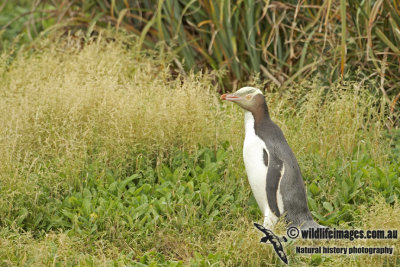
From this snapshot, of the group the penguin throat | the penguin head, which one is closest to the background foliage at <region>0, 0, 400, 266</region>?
the penguin throat

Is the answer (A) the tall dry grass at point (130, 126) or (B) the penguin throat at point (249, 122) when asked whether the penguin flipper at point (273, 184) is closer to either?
(B) the penguin throat at point (249, 122)

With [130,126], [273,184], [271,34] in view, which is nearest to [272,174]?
[273,184]

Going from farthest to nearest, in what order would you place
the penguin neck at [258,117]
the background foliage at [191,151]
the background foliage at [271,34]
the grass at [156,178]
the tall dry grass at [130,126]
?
the background foliage at [271,34] < the tall dry grass at [130,126] < the penguin neck at [258,117] < the background foliage at [191,151] < the grass at [156,178]

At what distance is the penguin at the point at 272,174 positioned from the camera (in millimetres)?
3471

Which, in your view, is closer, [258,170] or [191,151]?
[258,170]

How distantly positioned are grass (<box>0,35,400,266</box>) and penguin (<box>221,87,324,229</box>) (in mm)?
187

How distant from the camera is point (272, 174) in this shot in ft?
11.5

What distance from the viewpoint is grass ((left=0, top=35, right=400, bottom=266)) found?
10.9 feet

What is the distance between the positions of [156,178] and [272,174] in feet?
3.44

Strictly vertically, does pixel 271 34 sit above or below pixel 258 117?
above

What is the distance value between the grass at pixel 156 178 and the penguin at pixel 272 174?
187 mm

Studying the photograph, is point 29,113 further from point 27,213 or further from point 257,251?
point 257,251

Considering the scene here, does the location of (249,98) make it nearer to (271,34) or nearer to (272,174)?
(272,174)

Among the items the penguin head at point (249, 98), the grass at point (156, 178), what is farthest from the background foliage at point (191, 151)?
the penguin head at point (249, 98)
